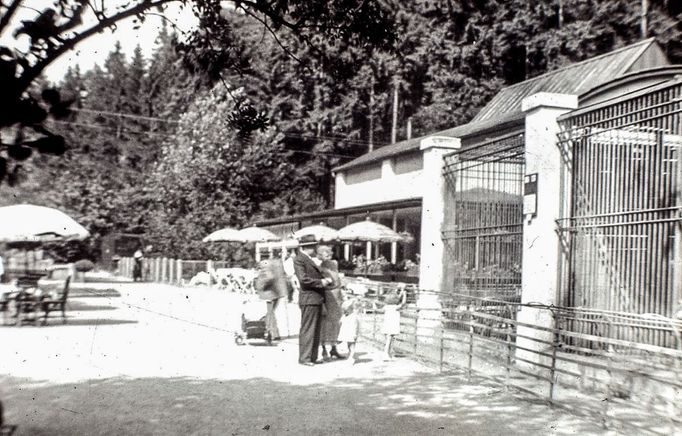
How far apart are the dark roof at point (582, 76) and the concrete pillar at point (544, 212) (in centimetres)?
1243

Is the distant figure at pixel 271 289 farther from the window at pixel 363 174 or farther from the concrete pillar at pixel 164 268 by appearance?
the window at pixel 363 174

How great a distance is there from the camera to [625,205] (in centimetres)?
874

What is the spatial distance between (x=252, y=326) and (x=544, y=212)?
17.5 ft

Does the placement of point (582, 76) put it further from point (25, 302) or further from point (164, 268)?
point (164, 268)

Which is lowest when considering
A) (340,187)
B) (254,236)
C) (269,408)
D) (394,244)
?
(269,408)

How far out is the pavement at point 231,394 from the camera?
6.70 metres

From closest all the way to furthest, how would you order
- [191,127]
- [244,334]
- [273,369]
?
1. [273,369]
2. [244,334]
3. [191,127]

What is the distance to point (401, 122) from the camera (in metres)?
51.7

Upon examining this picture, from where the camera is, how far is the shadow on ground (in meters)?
6.60

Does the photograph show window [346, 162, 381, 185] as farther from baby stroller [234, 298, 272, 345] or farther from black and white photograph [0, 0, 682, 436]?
baby stroller [234, 298, 272, 345]

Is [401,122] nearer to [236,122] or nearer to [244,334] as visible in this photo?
[244,334]

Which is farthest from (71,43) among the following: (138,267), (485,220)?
(138,267)

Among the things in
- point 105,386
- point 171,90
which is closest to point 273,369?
point 105,386

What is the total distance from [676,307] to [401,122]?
4429 centimetres
